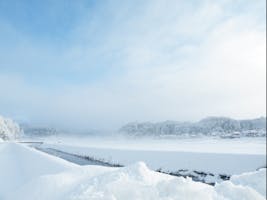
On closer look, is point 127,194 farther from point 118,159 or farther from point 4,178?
point 118,159

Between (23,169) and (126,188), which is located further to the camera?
(23,169)

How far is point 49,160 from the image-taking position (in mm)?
12281

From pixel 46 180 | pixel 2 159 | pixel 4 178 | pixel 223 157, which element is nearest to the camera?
pixel 46 180

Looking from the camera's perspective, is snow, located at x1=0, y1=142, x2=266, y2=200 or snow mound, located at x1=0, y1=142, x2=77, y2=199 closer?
snow, located at x1=0, y1=142, x2=266, y2=200

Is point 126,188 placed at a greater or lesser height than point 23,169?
greater

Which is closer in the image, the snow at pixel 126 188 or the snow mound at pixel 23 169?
the snow at pixel 126 188

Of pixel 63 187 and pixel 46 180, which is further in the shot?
pixel 46 180

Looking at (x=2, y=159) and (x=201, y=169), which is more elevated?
(x=2, y=159)

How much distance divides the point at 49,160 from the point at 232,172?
17.2 meters

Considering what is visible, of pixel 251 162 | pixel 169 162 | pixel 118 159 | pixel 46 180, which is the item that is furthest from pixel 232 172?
pixel 46 180

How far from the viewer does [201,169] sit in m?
26.1

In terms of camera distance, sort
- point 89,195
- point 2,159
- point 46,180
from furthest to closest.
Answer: point 2,159 < point 46,180 < point 89,195

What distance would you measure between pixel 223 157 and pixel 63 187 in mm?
22015

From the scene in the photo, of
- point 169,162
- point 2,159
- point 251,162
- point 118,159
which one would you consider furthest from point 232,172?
point 2,159
